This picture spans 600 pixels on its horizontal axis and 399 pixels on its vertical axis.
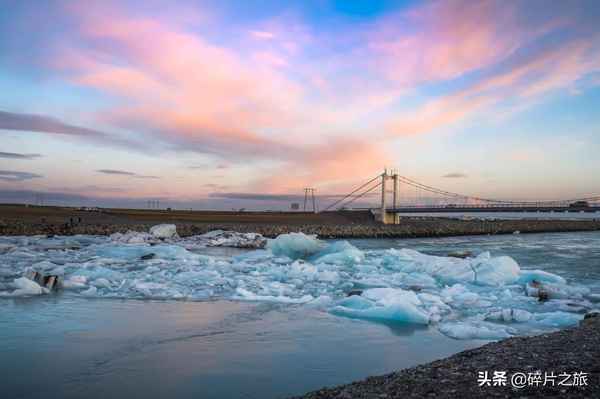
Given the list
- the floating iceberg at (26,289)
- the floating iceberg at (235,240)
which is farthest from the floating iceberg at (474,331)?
the floating iceberg at (235,240)

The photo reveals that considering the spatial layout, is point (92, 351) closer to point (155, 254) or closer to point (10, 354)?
point (10, 354)

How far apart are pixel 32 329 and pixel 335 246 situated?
1287 centimetres

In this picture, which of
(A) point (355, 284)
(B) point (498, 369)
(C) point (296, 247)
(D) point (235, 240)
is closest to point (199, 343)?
(B) point (498, 369)

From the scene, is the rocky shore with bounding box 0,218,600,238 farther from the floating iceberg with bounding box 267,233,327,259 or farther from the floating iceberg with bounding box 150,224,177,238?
the floating iceberg with bounding box 267,233,327,259

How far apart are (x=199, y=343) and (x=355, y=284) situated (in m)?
6.41

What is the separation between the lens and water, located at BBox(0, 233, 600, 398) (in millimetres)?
4602

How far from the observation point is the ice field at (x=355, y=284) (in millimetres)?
8000

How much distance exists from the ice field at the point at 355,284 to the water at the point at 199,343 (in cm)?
14

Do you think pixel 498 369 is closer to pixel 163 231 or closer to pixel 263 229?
pixel 163 231

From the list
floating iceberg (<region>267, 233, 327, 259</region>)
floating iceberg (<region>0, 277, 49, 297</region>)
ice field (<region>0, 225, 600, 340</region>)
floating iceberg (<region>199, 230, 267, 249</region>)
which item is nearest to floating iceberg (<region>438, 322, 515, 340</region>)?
ice field (<region>0, 225, 600, 340</region>)

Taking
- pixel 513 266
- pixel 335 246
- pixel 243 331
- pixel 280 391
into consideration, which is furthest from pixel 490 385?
pixel 335 246

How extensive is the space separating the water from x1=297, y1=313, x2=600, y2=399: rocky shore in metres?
0.74

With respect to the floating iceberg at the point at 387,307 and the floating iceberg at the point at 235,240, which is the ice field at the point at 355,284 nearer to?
the floating iceberg at the point at 387,307

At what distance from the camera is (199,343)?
6.14m
